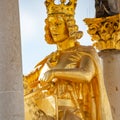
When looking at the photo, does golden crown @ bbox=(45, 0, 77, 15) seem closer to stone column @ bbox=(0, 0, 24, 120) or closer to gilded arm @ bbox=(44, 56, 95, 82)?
gilded arm @ bbox=(44, 56, 95, 82)

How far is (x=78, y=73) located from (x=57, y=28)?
2.66 ft

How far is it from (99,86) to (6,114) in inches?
91.3

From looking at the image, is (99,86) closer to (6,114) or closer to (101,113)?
(101,113)

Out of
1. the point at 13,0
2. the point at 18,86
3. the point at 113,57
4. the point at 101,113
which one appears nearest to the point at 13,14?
the point at 13,0

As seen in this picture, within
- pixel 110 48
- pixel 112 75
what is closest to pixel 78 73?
pixel 112 75

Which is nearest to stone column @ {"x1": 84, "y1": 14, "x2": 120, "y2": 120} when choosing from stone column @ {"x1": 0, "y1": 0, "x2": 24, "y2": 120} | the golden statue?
the golden statue

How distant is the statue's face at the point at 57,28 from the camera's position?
41.7ft

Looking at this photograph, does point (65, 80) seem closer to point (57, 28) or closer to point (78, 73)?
point (78, 73)

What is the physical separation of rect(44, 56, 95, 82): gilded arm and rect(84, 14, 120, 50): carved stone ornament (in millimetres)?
2505

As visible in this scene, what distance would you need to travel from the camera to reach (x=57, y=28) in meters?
12.7

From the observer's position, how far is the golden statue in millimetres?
12312

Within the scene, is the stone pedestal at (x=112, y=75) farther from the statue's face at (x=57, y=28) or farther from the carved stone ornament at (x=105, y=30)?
the statue's face at (x=57, y=28)

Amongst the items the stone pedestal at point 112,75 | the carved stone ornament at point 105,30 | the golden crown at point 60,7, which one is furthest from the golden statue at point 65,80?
the carved stone ornament at point 105,30

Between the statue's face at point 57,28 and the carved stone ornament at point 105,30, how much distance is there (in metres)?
2.32
